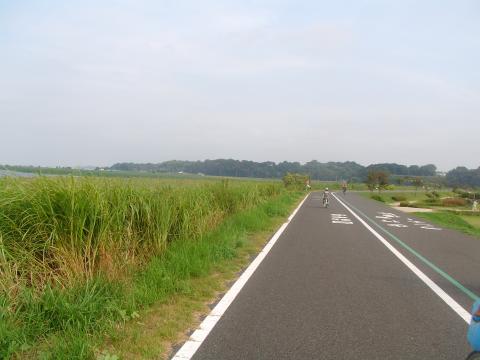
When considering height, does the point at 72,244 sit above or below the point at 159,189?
below

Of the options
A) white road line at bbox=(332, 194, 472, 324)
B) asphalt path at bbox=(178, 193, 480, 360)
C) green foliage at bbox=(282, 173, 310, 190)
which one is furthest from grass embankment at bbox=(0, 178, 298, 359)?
green foliage at bbox=(282, 173, 310, 190)

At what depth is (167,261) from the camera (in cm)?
721

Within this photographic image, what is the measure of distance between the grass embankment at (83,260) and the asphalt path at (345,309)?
108cm

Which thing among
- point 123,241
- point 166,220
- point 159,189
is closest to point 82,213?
point 123,241

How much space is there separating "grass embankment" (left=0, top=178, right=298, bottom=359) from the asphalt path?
1.08 m

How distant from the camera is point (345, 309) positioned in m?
5.70

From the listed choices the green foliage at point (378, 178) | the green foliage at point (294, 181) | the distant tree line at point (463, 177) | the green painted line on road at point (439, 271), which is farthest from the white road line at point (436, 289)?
the distant tree line at point (463, 177)

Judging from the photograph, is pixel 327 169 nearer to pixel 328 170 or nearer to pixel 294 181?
pixel 328 170

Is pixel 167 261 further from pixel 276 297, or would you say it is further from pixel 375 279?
pixel 375 279

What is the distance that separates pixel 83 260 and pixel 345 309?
3.54 m

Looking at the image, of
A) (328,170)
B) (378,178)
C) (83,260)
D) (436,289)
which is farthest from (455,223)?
(328,170)

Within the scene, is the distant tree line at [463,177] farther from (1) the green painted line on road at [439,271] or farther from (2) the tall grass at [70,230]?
(2) the tall grass at [70,230]

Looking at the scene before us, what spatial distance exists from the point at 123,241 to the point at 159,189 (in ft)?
8.19

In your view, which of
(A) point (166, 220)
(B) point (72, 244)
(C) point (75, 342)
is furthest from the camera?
(A) point (166, 220)
